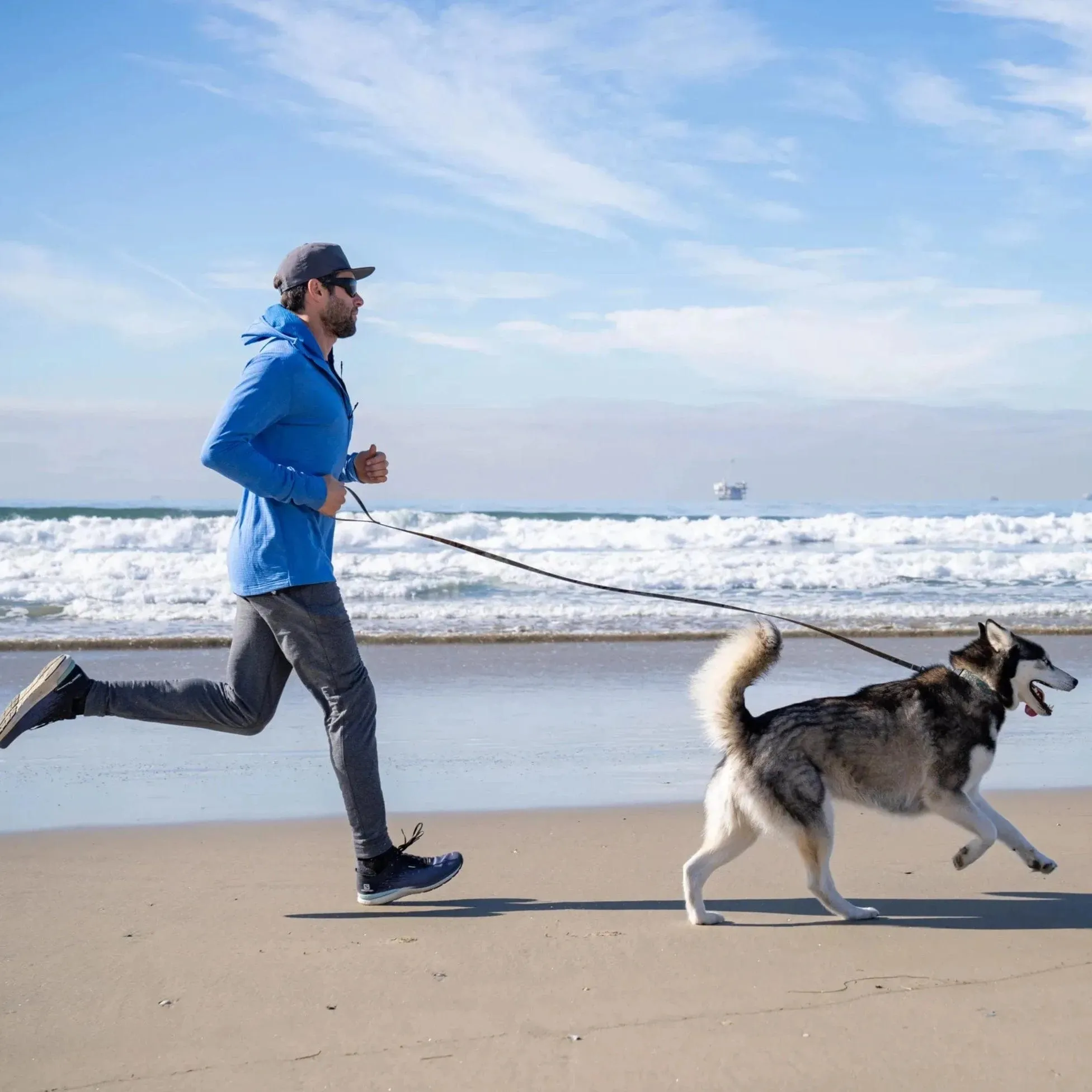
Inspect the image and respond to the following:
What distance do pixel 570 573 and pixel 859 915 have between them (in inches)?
575

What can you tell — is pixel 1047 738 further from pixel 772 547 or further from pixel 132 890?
pixel 772 547

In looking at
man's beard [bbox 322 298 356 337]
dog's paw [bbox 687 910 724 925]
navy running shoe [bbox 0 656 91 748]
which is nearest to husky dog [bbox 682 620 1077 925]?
dog's paw [bbox 687 910 724 925]

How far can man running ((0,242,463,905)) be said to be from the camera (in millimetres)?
3738

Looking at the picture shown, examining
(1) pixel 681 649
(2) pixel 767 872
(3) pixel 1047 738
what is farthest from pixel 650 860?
(1) pixel 681 649

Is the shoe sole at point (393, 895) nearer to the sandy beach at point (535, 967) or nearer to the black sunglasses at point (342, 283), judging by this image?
the sandy beach at point (535, 967)

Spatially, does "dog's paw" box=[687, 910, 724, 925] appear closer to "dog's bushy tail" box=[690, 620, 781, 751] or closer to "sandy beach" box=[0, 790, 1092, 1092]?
"sandy beach" box=[0, 790, 1092, 1092]

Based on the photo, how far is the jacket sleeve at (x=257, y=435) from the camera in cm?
361

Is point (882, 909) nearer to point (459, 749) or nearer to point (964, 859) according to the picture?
point (964, 859)

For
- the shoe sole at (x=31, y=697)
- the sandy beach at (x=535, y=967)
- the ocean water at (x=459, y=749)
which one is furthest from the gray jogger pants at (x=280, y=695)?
the ocean water at (x=459, y=749)

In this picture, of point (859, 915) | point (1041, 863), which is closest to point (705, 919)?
point (859, 915)

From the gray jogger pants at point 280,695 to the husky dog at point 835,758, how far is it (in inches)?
44.4

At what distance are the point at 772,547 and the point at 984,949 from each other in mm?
22633

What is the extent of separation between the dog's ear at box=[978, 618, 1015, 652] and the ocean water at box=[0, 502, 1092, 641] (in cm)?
711

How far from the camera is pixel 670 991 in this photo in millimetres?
3162
